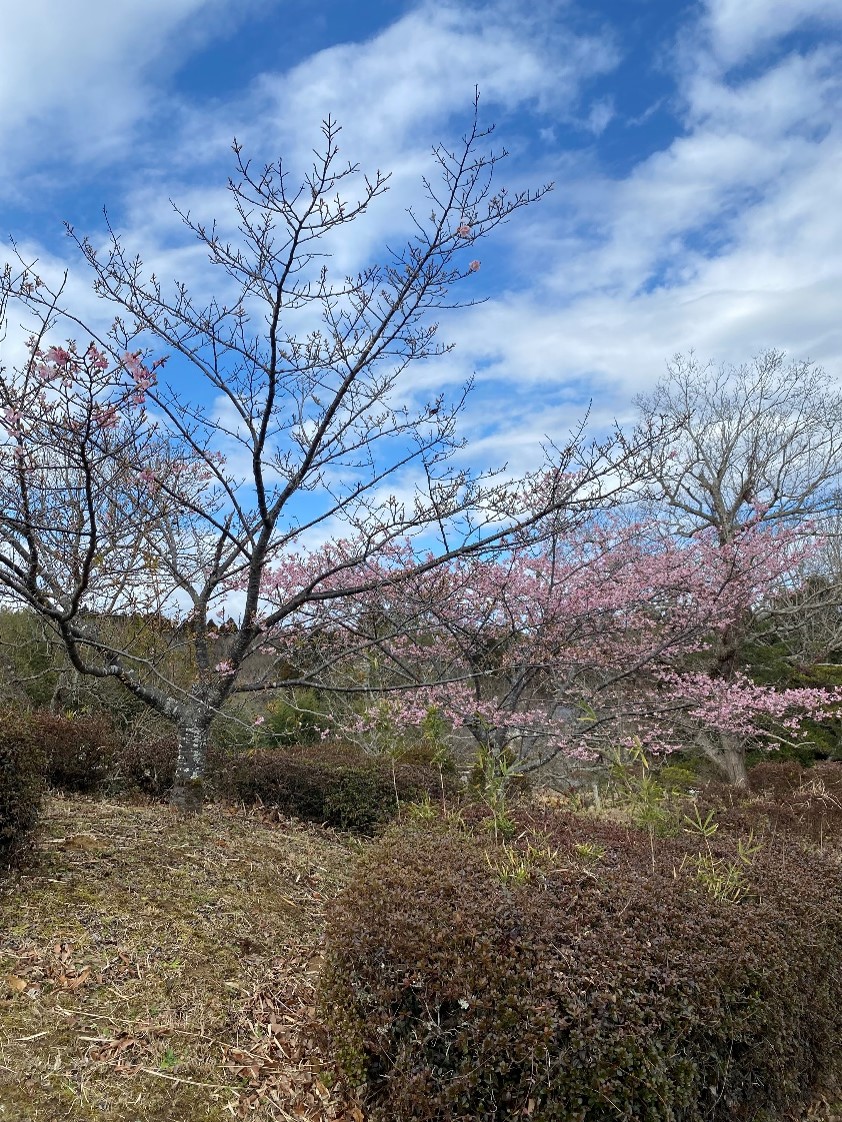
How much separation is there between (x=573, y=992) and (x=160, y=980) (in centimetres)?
177

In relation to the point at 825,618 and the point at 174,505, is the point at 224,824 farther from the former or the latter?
the point at 825,618

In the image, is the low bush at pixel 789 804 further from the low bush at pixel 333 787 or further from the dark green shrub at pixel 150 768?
the dark green shrub at pixel 150 768

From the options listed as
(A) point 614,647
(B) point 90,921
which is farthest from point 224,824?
(A) point 614,647

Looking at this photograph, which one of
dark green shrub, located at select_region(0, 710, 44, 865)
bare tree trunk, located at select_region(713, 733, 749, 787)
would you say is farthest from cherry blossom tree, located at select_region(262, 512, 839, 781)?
bare tree trunk, located at select_region(713, 733, 749, 787)

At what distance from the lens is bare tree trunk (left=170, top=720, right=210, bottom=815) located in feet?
17.2

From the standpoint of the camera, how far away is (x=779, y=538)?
1170 centimetres

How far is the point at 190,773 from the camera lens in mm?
5273

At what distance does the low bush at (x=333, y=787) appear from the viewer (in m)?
5.86

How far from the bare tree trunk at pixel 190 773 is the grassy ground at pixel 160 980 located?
0.61 metres

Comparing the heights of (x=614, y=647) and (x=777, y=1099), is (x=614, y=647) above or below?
above

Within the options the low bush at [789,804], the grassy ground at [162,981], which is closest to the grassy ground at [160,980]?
the grassy ground at [162,981]

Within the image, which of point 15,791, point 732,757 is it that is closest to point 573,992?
point 15,791

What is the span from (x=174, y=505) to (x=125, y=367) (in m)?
1.60

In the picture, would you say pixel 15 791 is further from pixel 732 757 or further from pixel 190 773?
pixel 732 757
